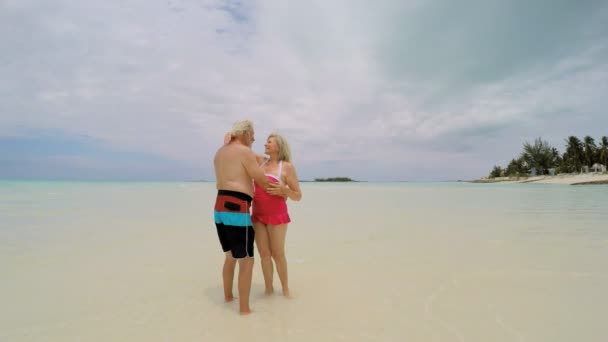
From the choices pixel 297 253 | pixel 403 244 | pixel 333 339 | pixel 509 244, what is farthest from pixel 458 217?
pixel 333 339

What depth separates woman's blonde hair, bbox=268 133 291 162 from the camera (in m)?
3.66

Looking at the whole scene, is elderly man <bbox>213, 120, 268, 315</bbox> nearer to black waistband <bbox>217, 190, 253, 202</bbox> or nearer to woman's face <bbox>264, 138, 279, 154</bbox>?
black waistband <bbox>217, 190, 253, 202</bbox>

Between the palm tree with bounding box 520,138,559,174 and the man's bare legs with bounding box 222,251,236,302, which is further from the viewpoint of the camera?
the palm tree with bounding box 520,138,559,174

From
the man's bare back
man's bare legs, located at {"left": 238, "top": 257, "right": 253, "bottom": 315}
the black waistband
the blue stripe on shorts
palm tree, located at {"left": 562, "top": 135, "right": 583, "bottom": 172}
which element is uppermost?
palm tree, located at {"left": 562, "top": 135, "right": 583, "bottom": 172}

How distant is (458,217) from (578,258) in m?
4.75

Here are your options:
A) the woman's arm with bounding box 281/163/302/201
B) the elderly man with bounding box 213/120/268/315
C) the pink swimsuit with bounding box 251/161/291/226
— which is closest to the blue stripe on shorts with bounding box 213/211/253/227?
the elderly man with bounding box 213/120/268/315

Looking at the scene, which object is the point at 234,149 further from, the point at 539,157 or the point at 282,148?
the point at 539,157

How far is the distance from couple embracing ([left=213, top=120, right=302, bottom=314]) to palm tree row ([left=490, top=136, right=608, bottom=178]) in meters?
82.3

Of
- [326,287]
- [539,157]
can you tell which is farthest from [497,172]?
[326,287]

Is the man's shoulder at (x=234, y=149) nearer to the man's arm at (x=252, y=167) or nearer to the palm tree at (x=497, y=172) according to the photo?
the man's arm at (x=252, y=167)

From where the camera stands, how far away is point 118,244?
6254 millimetres

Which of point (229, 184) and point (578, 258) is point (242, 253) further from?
point (578, 258)

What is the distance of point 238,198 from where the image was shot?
10.5 ft

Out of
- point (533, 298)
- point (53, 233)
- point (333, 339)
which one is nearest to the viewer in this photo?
point (333, 339)
